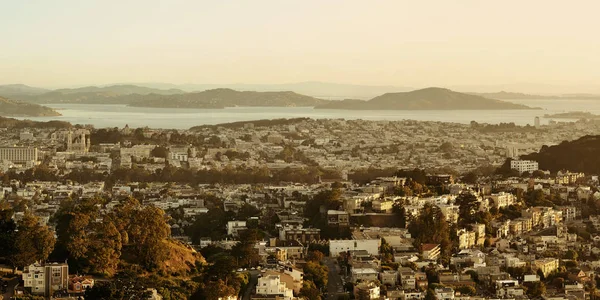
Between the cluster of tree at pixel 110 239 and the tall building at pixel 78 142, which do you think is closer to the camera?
the cluster of tree at pixel 110 239

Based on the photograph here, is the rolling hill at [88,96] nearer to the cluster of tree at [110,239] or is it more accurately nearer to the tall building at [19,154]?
the tall building at [19,154]

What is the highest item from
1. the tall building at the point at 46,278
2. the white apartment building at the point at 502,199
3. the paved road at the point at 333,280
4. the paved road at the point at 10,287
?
the white apartment building at the point at 502,199

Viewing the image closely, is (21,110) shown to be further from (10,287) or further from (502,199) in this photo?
(10,287)

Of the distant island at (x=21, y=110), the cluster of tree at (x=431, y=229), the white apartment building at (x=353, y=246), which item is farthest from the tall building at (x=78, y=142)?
the distant island at (x=21, y=110)

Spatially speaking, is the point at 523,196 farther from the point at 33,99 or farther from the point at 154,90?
the point at 154,90

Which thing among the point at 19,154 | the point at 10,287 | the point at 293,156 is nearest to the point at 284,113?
the point at 293,156

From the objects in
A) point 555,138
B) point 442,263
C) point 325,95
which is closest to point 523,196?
point 442,263

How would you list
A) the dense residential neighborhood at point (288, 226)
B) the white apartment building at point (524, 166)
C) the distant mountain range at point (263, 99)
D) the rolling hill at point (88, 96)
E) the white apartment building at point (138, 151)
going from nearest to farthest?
the dense residential neighborhood at point (288, 226) → the white apartment building at point (524, 166) → the white apartment building at point (138, 151) → the distant mountain range at point (263, 99) → the rolling hill at point (88, 96)
